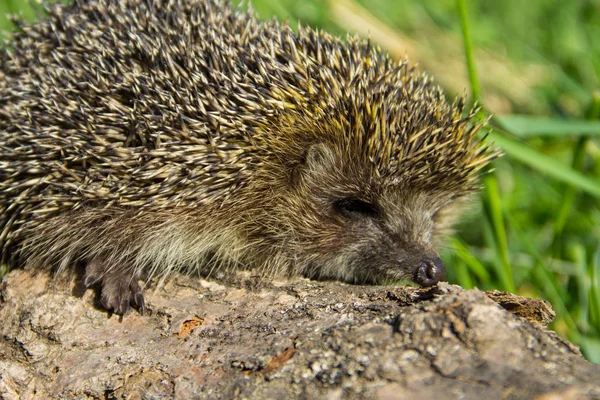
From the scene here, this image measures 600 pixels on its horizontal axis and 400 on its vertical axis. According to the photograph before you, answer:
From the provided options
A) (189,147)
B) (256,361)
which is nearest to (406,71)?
→ (189,147)

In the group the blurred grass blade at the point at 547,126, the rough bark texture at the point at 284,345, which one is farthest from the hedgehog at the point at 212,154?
the blurred grass blade at the point at 547,126

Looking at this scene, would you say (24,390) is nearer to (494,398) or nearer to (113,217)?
(113,217)

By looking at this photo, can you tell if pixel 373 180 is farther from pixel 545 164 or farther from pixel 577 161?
pixel 577 161

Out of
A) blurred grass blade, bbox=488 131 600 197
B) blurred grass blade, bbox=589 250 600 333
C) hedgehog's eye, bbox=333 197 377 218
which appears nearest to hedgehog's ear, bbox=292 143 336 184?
hedgehog's eye, bbox=333 197 377 218

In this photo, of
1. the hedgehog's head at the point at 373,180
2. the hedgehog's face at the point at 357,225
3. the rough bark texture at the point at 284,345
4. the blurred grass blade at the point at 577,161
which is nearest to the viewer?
the rough bark texture at the point at 284,345

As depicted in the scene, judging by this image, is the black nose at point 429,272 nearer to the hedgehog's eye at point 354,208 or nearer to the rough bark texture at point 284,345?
the hedgehog's eye at point 354,208

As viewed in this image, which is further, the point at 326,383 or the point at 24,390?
the point at 24,390

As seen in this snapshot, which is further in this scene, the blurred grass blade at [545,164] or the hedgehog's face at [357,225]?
the blurred grass blade at [545,164]

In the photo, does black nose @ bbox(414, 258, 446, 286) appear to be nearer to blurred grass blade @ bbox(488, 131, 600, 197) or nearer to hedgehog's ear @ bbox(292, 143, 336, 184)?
hedgehog's ear @ bbox(292, 143, 336, 184)
